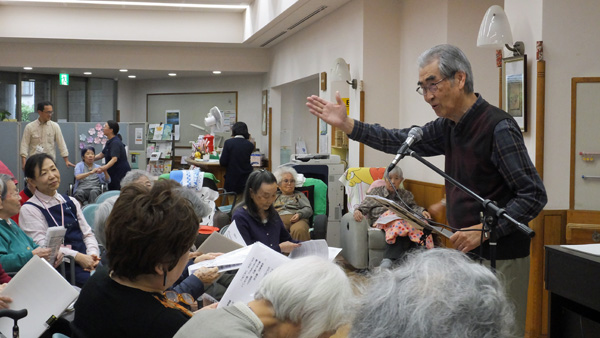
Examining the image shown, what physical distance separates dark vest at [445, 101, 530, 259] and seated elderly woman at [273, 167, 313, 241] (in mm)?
3926

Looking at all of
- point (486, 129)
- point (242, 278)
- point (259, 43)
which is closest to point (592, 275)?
point (486, 129)

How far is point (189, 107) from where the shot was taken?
49.8 ft

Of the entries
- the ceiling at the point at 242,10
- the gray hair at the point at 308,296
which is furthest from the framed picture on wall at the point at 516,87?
the ceiling at the point at 242,10

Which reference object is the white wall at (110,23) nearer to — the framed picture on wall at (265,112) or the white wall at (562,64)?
the framed picture on wall at (265,112)

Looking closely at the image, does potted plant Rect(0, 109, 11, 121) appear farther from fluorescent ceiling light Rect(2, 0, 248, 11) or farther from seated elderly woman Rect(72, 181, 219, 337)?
seated elderly woman Rect(72, 181, 219, 337)

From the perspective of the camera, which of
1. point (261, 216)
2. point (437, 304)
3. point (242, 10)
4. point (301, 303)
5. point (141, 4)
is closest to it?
point (437, 304)

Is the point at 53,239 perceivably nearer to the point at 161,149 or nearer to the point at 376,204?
the point at 376,204

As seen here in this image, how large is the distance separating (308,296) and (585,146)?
3485 millimetres

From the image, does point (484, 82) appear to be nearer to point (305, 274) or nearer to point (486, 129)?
point (486, 129)

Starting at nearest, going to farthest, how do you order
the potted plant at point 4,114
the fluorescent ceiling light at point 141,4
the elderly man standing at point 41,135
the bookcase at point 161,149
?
the elderly man standing at point 41,135, the fluorescent ceiling light at point 141,4, the potted plant at point 4,114, the bookcase at point 161,149

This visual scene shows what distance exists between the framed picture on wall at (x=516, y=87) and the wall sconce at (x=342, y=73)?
3227mm

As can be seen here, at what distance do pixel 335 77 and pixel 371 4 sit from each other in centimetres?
95

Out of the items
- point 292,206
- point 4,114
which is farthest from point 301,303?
point 4,114

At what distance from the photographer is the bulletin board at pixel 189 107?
14555 millimetres
